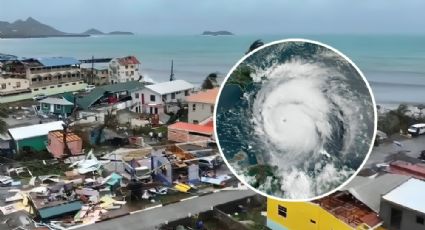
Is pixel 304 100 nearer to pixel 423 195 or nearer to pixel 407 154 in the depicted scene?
pixel 423 195

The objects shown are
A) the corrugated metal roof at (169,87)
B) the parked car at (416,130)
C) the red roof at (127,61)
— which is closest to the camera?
the parked car at (416,130)

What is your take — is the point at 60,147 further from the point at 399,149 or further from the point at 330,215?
the point at 399,149

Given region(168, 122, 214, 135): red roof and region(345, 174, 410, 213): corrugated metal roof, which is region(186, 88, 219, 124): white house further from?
region(345, 174, 410, 213): corrugated metal roof

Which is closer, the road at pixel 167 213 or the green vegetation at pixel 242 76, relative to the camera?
the green vegetation at pixel 242 76

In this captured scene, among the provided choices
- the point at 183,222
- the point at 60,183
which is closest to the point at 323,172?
the point at 183,222

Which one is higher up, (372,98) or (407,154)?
(372,98)

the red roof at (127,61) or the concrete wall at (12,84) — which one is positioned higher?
the red roof at (127,61)

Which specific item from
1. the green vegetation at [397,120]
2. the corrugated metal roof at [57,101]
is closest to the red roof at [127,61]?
the corrugated metal roof at [57,101]

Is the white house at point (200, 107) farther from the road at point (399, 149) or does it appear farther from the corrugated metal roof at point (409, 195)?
the corrugated metal roof at point (409, 195)
